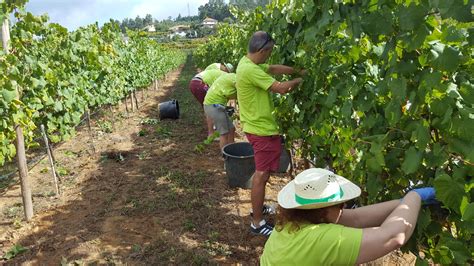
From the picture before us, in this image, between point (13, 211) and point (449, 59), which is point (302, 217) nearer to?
point (449, 59)

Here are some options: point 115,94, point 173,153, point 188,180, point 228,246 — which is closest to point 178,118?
point 115,94

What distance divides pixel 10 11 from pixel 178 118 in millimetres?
6092

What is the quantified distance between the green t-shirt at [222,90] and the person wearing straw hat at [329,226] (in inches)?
148

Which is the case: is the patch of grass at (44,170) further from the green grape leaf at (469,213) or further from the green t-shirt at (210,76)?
the green grape leaf at (469,213)

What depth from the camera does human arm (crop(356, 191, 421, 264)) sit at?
1.60 meters

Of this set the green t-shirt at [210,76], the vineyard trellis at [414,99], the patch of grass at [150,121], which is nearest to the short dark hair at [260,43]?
the vineyard trellis at [414,99]

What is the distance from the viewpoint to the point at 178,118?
10188 millimetres

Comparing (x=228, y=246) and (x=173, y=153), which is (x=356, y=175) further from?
(x=173, y=153)

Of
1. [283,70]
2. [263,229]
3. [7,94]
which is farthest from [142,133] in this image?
[283,70]

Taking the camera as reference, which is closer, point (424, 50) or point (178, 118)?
point (424, 50)

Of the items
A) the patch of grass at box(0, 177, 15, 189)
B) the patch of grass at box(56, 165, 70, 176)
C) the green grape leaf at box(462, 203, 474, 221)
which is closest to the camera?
the green grape leaf at box(462, 203, 474, 221)

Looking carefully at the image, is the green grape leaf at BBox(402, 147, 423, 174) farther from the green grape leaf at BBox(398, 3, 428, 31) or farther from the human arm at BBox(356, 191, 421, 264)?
the green grape leaf at BBox(398, 3, 428, 31)

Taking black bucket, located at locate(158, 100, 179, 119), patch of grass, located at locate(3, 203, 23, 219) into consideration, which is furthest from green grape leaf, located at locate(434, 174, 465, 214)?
black bucket, located at locate(158, 100, 179, 119)

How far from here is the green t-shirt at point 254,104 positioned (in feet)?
11.8
